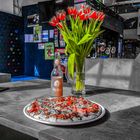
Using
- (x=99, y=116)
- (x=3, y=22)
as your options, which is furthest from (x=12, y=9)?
(x=99, y=116)

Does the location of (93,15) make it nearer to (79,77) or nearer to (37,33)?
(79,77)

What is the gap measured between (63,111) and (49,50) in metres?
5.44

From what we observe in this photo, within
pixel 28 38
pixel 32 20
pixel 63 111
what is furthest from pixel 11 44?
A: pixel 63 111

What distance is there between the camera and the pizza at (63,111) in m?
0.75

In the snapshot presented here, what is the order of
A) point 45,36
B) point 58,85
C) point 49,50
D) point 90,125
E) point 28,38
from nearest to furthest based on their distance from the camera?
point 90,125 < point 58,85 < point 49,50 < point 45,36 < point 28,38

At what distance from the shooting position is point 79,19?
1.16 m

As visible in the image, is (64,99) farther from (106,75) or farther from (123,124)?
(106,75)

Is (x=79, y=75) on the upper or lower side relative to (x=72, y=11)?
lower

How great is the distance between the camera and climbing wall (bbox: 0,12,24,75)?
6328mm

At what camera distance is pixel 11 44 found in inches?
259

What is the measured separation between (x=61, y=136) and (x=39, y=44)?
6.01 meters

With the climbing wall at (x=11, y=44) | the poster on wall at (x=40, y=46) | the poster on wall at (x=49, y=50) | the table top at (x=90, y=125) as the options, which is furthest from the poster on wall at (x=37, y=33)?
the table top at (x=90, y=125)

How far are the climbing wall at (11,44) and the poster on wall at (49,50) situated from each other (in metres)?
1.13

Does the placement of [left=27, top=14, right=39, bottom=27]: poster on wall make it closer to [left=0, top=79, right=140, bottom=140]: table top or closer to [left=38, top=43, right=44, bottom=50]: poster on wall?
[left=38, top=43, right=44, bottom=50]: poster on wall
